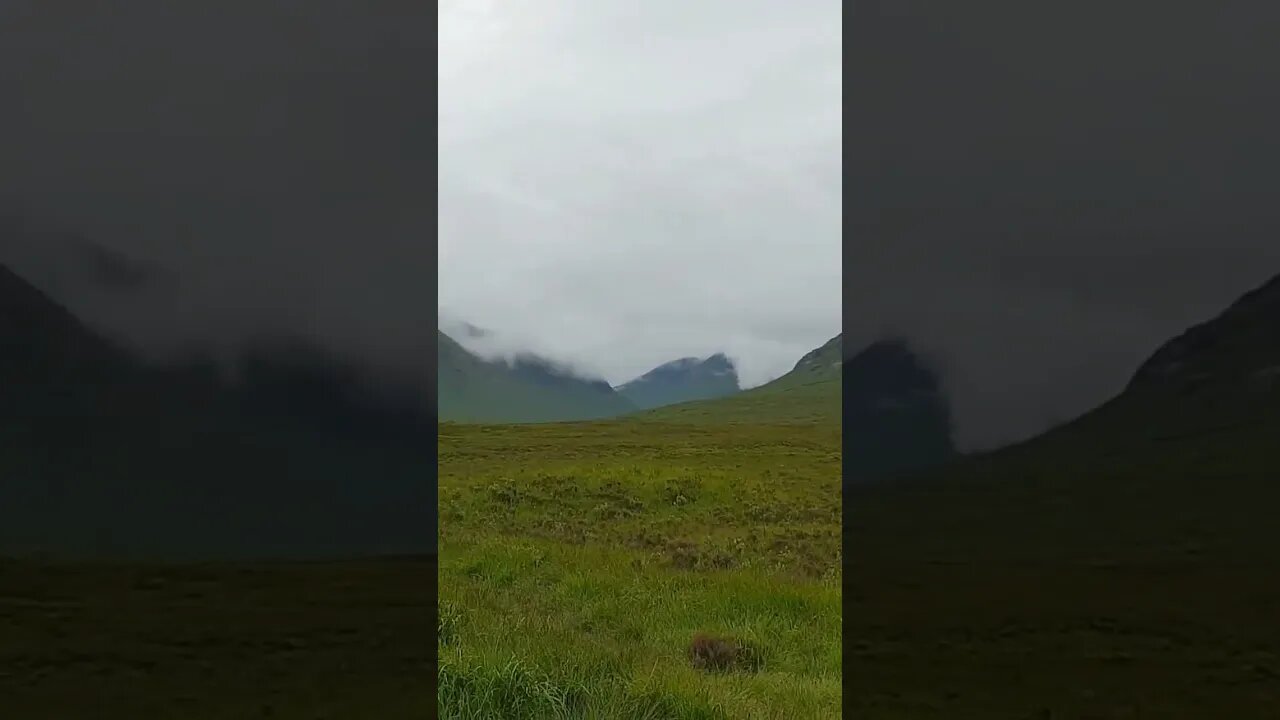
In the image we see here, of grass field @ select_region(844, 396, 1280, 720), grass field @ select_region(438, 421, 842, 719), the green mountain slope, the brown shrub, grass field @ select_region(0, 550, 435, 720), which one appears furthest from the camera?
the green mountain slope

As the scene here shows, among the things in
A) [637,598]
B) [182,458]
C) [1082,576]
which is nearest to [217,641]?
[182,458]

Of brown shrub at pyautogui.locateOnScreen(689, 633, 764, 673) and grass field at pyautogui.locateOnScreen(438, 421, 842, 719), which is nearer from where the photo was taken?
grass field at pyautogui.locateOnScreen(438, 421, 842, 719)

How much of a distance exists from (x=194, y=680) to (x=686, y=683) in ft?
8.21

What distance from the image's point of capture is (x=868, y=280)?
137 inches

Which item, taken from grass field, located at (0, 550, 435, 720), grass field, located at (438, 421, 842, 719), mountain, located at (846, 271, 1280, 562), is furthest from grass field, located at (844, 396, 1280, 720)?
grass field, located at (0, 550, 435, 720)

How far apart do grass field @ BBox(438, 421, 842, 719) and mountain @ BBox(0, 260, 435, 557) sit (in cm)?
153

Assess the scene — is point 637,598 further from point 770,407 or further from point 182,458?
point 770,407

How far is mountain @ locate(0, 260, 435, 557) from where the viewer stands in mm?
3135

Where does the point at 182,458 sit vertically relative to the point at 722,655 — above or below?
above

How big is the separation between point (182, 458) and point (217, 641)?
721 mm

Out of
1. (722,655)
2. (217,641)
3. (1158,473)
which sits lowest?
(722,655)

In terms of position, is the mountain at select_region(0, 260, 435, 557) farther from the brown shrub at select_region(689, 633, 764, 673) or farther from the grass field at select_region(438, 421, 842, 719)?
the brown shrub at select_region(689, 633, 764, 673)

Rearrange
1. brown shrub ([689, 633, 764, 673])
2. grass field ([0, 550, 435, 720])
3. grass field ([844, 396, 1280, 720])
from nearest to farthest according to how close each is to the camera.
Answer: grass field ([0, 550, 435, 720])
grass field ([844, 396, 1280, 720])
brown shrub ([689, 633, 764, 673])

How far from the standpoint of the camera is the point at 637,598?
281 inches
